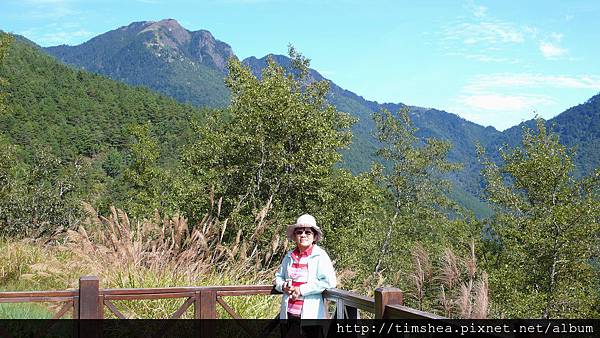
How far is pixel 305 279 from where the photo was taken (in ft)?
12.9

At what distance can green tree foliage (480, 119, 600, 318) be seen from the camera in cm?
1572

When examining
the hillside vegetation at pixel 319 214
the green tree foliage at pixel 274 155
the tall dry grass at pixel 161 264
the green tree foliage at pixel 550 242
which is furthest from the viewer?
the green tree foliage at pixel 550 242

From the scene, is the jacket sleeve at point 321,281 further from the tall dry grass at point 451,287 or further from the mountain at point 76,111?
the mountain at point 76,111

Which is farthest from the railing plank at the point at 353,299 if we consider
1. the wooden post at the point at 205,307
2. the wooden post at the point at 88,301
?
the wooden post at the point at 88,301

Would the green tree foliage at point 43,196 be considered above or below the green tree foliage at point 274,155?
below

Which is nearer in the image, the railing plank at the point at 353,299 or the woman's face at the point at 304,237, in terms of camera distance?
the railing plank at the point at 353,299

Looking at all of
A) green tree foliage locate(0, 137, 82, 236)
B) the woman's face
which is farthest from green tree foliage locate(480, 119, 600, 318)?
green tree foliage locate(0, 137, 82, 236)

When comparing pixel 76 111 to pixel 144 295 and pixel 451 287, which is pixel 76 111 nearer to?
pixel 451 287

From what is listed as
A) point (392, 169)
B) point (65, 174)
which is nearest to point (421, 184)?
point (392, 169)

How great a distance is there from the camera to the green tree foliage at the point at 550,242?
51.6ft

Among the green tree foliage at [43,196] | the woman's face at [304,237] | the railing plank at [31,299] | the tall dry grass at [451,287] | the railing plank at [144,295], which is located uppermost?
the woman's face at [304,237]

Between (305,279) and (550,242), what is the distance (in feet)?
45.8

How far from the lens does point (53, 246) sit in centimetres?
721

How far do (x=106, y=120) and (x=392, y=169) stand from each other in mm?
44457
